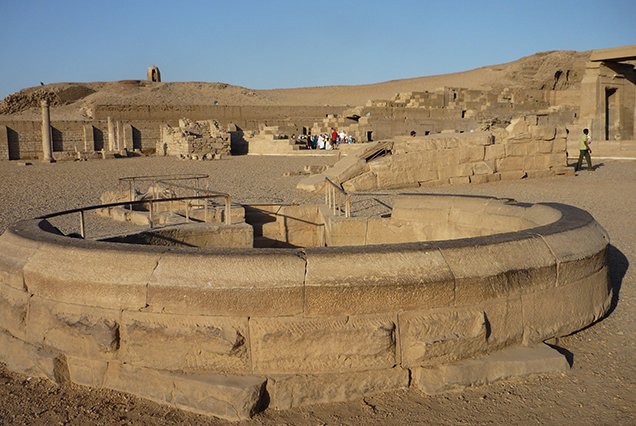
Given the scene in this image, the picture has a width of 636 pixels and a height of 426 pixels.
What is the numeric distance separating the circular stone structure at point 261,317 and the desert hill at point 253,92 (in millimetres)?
47906

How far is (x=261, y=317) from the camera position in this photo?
147 inches

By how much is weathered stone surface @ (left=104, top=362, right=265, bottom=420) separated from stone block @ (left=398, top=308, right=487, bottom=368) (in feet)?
3.18

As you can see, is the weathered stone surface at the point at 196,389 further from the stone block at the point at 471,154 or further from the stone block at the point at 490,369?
the stone block at the point at 471,154

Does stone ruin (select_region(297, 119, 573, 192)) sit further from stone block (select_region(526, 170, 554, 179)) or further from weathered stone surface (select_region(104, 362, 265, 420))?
weathered stone surface (select_region(104, 362, 265, 420))

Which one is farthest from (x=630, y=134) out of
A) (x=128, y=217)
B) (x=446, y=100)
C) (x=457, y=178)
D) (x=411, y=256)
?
(x=411, y=256)

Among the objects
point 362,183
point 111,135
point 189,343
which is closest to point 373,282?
point 189,343

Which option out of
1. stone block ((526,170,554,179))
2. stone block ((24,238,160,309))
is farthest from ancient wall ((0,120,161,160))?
stone block ((24,238,160,309))

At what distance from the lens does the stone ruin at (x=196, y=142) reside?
31078 mm

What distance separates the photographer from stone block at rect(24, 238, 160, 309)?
12.6 feet

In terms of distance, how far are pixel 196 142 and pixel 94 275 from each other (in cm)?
2841

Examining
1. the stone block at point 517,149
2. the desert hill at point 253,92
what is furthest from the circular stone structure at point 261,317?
the desert hill at point 253,92

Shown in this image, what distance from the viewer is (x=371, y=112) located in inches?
1494

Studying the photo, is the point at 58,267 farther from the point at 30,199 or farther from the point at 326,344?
the point at 30,199

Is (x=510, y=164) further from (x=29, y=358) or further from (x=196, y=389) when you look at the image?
(x=29, y=358)
